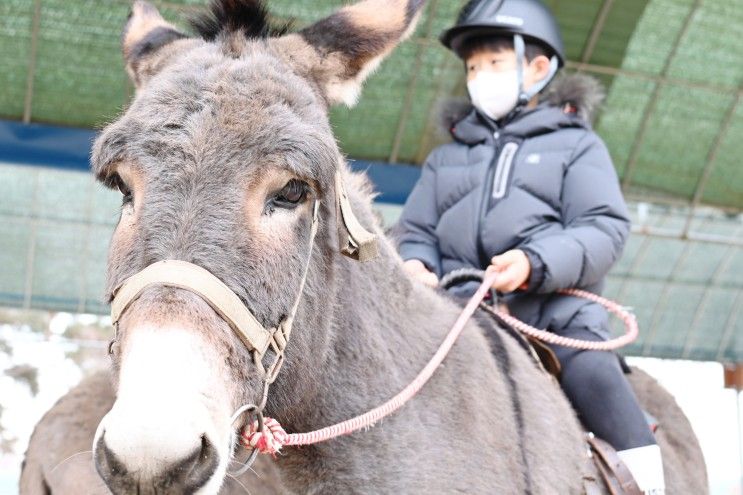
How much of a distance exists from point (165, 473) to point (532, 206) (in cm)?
280

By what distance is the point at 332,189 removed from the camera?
321cm

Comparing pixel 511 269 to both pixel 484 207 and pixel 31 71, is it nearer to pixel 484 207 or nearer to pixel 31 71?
pixel 484 207

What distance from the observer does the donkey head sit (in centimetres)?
242

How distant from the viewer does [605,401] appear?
14.4 ft

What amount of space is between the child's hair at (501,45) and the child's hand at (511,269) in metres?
1.45

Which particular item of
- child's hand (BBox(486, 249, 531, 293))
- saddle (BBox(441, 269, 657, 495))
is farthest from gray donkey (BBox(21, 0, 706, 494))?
child's hand (BBox(486, 249, 531, 293))

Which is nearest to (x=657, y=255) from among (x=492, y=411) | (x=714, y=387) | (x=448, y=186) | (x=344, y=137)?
(x=714, y=387)

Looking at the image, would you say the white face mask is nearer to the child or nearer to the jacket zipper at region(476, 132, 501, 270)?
the child

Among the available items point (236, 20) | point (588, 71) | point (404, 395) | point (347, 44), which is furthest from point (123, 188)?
point (588, 71)

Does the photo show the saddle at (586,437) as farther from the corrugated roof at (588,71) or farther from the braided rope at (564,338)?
the corrugated roof at (588,71)

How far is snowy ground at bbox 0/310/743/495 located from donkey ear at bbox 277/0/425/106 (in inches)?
351

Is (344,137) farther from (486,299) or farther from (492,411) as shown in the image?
(492,411)

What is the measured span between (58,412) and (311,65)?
279 cm

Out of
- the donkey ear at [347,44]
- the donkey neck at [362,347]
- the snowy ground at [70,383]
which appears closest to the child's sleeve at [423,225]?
the donkey neck at [362,347]
